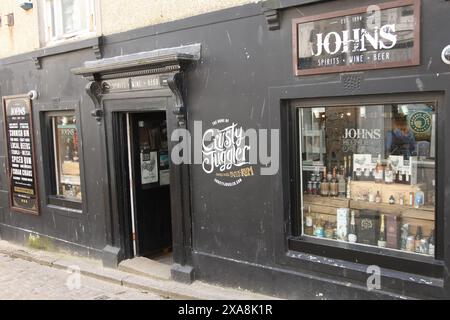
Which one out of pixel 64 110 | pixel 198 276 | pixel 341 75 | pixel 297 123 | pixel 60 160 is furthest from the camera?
pixel 60 160

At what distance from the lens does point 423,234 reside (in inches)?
175

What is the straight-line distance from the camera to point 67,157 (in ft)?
26.3

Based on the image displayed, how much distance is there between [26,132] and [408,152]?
257 inches

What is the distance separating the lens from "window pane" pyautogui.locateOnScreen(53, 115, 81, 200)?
25.7 ft

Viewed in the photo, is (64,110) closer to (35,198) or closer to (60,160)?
(60,160)

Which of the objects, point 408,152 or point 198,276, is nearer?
point 408,152

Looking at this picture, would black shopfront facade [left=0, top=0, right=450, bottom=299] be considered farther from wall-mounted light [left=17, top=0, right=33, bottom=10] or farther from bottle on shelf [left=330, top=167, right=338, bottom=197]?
wall-mounted light [left=17, top=0, right=33, bottom=10]

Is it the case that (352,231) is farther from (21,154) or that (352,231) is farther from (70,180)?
(21,154)

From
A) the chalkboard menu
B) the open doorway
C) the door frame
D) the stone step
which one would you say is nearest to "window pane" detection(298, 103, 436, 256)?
the door frame

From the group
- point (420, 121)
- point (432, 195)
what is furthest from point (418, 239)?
point (420, 121)

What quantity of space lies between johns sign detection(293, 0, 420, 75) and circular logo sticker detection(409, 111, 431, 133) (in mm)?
487

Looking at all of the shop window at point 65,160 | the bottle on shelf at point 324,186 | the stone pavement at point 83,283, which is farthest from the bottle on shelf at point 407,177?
the shop window at point 65,160
